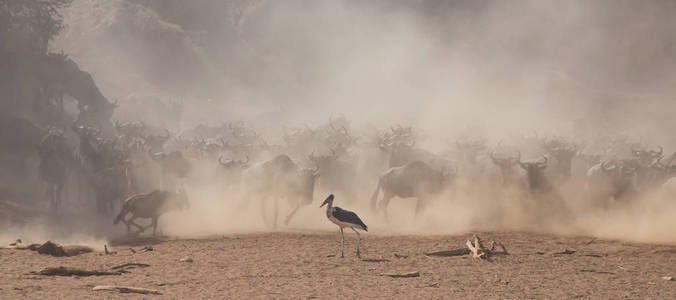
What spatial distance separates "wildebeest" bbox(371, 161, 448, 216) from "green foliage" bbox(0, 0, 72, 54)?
72.0 ft

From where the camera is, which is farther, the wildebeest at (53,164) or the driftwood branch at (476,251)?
the wildebeest at (53,164)

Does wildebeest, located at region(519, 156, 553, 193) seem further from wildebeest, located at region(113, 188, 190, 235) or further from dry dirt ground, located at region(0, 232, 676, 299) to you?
wildebeest, located at region(113, 188, 190, 235)

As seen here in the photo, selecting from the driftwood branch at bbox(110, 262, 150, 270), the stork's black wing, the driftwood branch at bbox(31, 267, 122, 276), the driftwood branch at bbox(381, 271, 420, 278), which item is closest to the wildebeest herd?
the driftwood branch at bbox(110, 262, 150, 270)

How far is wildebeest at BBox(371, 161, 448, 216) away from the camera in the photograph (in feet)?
68.3

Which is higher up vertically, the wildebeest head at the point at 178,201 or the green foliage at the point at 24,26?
the green foliage at the point at 24,26

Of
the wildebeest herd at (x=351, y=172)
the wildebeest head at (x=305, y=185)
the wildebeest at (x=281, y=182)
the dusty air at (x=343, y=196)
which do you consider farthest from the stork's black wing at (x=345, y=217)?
the wildebeest head at (x=305, y=185)

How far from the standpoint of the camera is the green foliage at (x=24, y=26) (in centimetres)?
3391

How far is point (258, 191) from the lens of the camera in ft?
67.8

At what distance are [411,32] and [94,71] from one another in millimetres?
35076

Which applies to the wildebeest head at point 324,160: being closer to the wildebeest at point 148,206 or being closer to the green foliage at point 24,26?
the wildebeest at point 148,206

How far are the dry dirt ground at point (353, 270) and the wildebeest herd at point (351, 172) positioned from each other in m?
3.70

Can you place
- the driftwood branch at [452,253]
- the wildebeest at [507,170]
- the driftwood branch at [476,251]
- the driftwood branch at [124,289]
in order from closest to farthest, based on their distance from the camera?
the driftwood branch at [124,289] < the driftwood branch at [476,251] < the driftwood branch at [452,253] < the wildebeest at [507,170]

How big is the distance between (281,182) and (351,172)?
4.71 metres

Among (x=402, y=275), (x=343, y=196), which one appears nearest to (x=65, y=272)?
(x=402, y=275)
